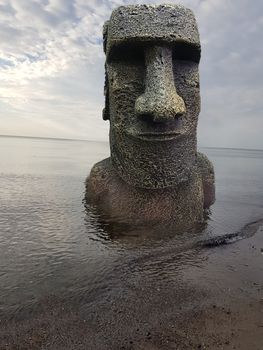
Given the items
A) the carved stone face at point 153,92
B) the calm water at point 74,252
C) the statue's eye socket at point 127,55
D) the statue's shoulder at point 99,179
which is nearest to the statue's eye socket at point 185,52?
the carved stone face at point 153,92

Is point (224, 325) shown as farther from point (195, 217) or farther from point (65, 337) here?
point (195, 217)

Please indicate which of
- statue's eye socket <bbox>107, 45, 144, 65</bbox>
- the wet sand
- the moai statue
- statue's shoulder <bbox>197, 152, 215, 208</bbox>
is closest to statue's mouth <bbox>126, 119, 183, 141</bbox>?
the moai statue

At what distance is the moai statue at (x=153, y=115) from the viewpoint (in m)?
5.82

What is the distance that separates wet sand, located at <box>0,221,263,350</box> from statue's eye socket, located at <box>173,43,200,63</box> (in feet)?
11.0

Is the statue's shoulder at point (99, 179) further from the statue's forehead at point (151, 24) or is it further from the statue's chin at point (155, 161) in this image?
the statue's forehead at point (151, 24)

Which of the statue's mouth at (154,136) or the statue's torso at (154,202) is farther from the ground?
the statue's mouth at (154,136)

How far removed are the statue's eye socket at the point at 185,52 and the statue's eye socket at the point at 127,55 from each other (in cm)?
54

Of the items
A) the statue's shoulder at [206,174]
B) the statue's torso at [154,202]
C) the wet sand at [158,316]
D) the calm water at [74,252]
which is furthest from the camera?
the statue's shoulder at [206,174]

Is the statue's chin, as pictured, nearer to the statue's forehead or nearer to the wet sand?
the statue's forehead

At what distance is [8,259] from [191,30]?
4.20 metres

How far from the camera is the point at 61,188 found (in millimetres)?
11312

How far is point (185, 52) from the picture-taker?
6.27m

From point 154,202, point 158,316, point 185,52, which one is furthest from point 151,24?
point 158,316

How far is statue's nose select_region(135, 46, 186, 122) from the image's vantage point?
565 centimetres
